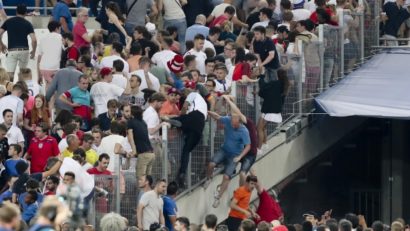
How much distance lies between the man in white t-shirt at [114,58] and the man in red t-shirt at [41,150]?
3085mm

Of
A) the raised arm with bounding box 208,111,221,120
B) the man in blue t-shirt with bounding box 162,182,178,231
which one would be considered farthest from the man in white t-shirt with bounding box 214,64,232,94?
the man in blue t-shirt with bounding box 162,182,178,231

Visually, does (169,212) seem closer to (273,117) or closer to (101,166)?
(101,166)

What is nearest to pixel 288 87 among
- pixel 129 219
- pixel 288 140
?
pixel 288 140

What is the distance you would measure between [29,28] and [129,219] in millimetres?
6211

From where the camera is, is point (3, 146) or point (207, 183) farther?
point (207, 183)

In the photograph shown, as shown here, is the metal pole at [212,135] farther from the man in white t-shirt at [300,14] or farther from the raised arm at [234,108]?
the man in white t-shirt at [300,14]

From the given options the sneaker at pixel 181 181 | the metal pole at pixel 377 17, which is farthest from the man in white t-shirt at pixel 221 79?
the metal pole at pixel 377 17

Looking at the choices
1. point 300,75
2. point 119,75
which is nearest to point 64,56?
point 119,75

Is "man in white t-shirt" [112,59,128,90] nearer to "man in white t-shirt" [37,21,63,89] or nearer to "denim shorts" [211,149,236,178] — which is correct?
"man in white t-shirt" [37,21,63,89]

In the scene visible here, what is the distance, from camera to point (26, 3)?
3625cm

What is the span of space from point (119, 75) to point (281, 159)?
332 centimetres

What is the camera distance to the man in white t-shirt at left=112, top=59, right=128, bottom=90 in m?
30.1

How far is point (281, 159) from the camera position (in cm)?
3206

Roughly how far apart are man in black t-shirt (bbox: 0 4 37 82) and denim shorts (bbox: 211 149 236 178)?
4.34 metres
